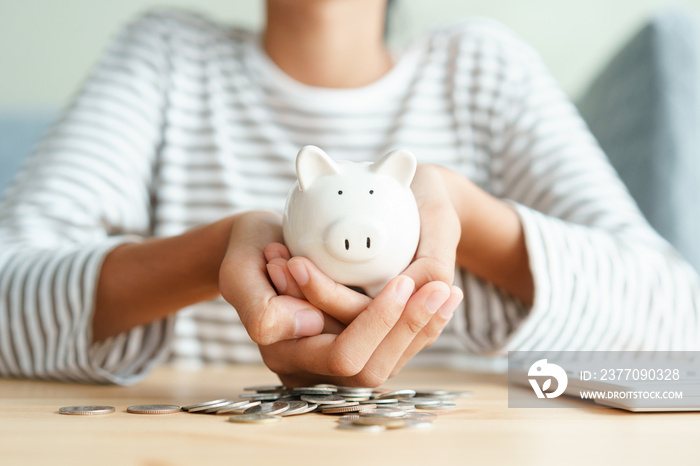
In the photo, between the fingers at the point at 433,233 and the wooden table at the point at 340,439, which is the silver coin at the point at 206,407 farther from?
the fingers at the point at 433,233

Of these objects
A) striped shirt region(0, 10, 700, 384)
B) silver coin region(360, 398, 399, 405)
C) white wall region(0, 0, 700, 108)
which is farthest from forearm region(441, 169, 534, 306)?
white wall region(0, 0, 700, 108)

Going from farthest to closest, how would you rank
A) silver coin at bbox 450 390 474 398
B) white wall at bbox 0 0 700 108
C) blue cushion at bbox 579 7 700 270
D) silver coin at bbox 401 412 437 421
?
white wall at bbox 0 0 700 108 → blue cushion at bbox 579 7 700 270 → silver coin at bbox 450 390 474 398 → silver coin at bbox 401 412 437 421

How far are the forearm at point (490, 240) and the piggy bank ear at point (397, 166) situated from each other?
165 millimetres

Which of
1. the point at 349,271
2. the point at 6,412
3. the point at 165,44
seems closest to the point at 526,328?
the point at 349,271

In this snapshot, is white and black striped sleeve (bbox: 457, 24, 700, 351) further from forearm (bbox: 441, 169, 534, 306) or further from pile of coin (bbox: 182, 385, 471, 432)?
pile of coin (bbox: 182, 385, 471, 432)

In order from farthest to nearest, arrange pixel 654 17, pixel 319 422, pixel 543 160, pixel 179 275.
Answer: pixel 654 17, pixel 543 160, pixel 179 275, pixel 319 422

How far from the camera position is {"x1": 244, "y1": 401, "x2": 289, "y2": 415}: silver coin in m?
0.43

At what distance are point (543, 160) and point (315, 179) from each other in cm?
57

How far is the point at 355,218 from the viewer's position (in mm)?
452

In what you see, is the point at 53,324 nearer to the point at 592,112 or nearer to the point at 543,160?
the point at 543,160

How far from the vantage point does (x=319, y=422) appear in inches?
16.8

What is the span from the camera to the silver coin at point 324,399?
46cm

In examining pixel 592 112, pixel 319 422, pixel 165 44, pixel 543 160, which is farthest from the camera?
pixel 592 112

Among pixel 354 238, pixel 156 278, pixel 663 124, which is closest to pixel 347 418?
pixel 354 238
